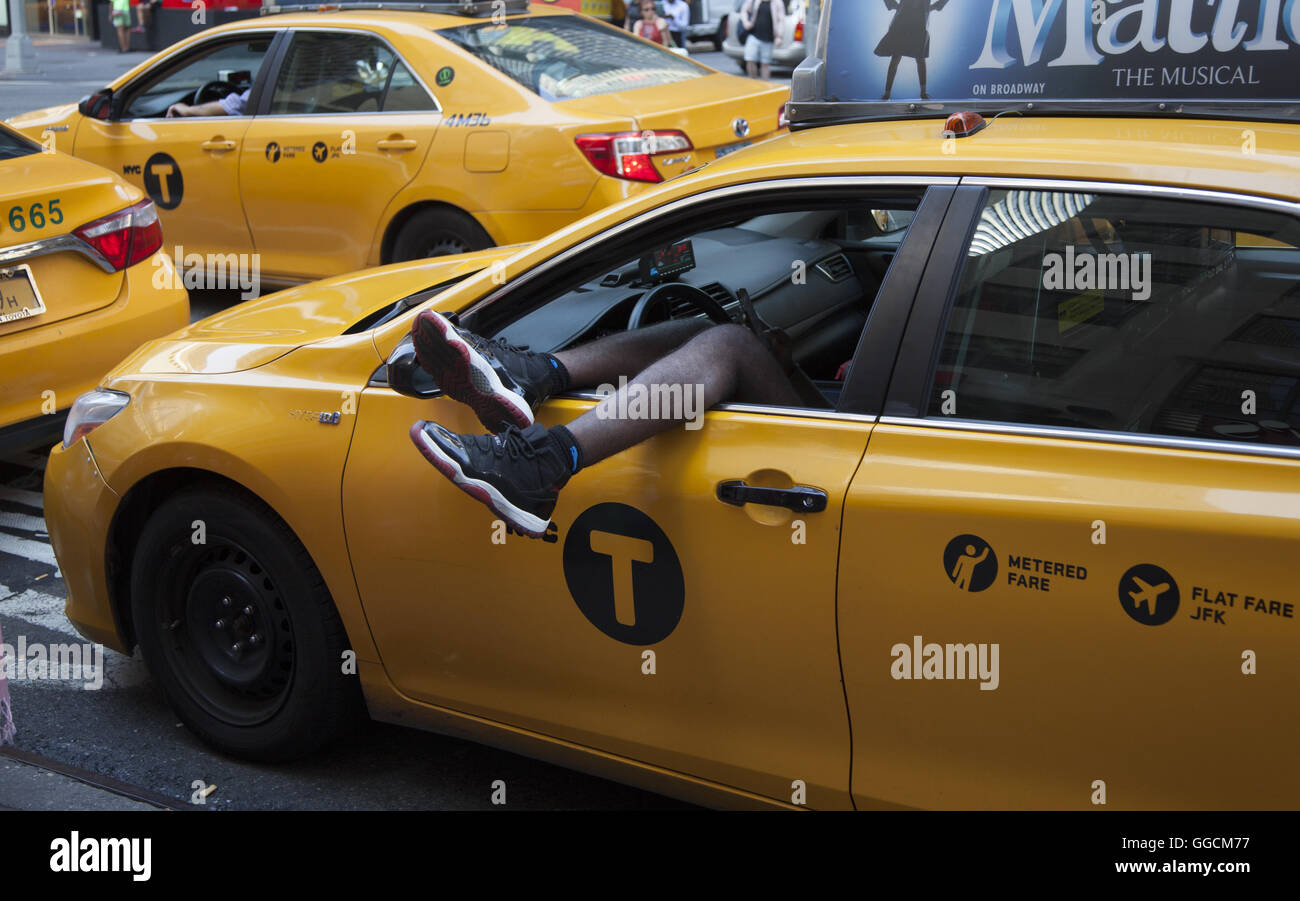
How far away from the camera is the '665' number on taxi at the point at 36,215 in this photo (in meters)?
4.90

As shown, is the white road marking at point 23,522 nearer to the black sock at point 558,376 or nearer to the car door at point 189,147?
the car door at point 189,147

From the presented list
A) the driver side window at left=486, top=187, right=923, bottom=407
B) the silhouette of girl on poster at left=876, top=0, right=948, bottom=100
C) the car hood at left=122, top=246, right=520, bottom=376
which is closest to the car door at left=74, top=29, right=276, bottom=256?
the car hood at left=122, top=246, right=520, bottom=376

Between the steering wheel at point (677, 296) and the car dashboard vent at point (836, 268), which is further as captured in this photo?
the car dashboard vent at point (836, 268)

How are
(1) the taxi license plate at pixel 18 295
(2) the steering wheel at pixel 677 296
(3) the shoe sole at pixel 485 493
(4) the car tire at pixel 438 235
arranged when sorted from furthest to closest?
(4) the car tire at pixel 438 235 → (1) the taxi license plate at pixel 18 295 → (2) the steering wheel at pixel 677 296 → (3) the shoe sole at pixel 485 493

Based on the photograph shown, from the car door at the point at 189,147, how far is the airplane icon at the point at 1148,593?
643 cm

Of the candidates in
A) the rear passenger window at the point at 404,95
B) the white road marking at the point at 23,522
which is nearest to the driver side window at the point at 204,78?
the rear passenger window at the point at 404,95

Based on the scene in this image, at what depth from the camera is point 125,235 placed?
5.33 meters

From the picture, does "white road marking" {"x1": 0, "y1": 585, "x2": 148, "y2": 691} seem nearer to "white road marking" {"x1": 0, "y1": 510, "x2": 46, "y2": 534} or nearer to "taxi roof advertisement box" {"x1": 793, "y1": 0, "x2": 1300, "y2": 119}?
"white road marking" {"x1": 0, "y1": 510, "x2": 46, "y2": 534}

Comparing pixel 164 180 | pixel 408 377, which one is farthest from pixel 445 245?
pixel 408 377

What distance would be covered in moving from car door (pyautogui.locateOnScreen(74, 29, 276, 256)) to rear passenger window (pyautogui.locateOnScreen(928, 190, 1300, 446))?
599 centimetres

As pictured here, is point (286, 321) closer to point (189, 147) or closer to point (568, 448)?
point (568, 448)

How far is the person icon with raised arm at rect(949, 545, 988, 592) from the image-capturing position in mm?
2377
